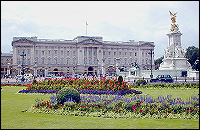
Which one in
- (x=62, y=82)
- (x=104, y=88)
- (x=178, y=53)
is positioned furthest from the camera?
(x=178, y=53)

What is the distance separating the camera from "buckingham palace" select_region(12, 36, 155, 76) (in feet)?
277

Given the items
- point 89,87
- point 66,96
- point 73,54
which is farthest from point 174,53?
point 73,54

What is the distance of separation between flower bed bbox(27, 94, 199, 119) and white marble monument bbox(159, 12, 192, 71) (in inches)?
1133

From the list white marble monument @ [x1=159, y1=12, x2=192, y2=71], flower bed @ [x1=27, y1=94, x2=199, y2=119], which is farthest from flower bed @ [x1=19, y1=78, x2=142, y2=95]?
white marble monument @ [x1=159, y1=12, x2=192, y2=71]

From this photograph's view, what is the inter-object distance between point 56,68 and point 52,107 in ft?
259

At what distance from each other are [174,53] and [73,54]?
183 ft

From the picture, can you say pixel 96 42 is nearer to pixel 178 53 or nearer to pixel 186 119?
pixel 178 53

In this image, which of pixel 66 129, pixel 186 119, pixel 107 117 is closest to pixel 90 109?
pixel 107 117

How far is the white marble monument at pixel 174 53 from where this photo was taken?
37.8 meters

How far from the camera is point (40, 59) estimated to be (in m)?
86.9

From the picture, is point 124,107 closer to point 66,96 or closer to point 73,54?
point 66,96

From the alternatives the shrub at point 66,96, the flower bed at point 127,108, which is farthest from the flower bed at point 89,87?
the flower bed at point 127,108

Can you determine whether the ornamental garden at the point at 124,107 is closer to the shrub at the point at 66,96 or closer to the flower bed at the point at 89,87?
the shrub at the point at 66,96

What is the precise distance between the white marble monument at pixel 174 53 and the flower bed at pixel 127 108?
94.4 ft
